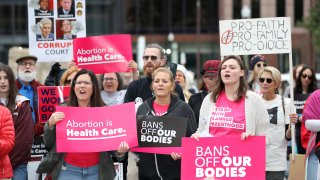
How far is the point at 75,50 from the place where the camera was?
1112cm

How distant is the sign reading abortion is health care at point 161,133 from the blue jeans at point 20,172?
1.32 metres

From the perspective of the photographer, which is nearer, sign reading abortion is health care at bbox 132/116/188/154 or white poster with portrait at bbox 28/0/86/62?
sign reading abortion is health care at bbox 132/116/188/154

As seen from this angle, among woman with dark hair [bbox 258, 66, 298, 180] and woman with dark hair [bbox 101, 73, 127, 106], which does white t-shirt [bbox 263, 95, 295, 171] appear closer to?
woman with dark hair [bbox 258, 66, 298, 180]

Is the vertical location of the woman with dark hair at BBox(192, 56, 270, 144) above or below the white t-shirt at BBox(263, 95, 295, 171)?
above

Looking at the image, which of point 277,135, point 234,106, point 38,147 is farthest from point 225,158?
point 38,147

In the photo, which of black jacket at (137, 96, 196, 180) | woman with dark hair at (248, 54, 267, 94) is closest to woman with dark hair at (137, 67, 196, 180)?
black jacket at (137, 96, 196, 180)

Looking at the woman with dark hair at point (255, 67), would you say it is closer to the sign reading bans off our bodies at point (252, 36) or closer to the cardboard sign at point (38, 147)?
the sign reading bans off our bodies at point (252, 36)

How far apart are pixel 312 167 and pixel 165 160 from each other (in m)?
1.59

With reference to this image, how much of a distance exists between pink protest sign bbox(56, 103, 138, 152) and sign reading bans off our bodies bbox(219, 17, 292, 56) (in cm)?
244

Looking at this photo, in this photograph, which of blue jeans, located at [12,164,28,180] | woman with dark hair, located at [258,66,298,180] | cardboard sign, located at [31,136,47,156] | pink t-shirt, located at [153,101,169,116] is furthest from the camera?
cardboard sign, located at [31,136,47,156]

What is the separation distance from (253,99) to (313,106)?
1.09 meters

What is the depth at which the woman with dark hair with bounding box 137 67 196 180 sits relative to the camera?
331 inches

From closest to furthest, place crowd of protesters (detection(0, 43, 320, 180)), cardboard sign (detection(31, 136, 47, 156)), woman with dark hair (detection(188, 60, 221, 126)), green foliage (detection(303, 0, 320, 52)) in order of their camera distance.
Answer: crowd of protesters (detection(0, 43, 320, 180)) < woman with dark hair (detection(188, 60, 221, 126)) < cardboard sign (detection(31, 136, 47, 156)) < green foliage (detection(303, 0, 320, 52))

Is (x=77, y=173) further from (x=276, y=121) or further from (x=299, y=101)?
(x=299, y=101)
